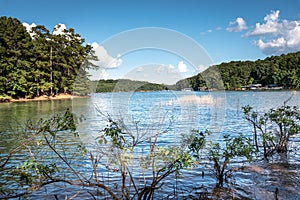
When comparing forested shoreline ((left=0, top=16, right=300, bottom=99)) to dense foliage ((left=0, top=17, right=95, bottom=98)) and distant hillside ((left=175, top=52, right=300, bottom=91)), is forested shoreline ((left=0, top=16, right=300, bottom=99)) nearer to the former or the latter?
dense foliage ((left=0, top=17, right=95, bottom=98))

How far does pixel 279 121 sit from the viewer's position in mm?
8109

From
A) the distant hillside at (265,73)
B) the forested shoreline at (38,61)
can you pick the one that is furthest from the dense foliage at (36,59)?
the distant hillside at (265,73)

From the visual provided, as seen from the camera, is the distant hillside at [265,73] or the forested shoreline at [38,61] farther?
the distant hillside at [265,73]

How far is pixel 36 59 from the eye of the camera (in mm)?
47344

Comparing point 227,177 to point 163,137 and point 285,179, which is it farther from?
point 163,137

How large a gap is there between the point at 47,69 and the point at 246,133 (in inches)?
1688

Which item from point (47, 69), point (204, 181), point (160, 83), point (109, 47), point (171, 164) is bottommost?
point (204, 181)

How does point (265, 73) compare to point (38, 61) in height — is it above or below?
above

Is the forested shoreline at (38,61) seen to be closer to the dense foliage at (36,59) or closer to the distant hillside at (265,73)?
the dense foliage at (36,59)

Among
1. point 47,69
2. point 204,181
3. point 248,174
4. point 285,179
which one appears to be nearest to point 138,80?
point 204,181

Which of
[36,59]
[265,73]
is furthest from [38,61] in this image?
[265,73]

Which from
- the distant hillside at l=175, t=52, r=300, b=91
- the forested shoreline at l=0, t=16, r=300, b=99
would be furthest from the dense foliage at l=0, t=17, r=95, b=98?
the distant hillside at l=175, t=52, r=300, b=91

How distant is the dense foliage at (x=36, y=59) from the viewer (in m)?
41.5

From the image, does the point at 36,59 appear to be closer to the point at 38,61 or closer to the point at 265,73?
the point at 38,61
